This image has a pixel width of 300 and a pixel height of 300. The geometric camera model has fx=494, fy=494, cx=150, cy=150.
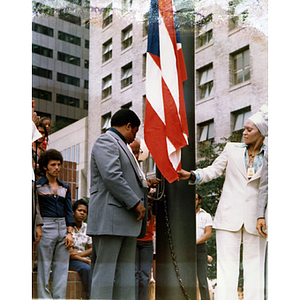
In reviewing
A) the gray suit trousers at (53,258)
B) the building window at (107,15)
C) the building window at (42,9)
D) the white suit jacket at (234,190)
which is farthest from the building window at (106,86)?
the gray suit trousers at (53,258)

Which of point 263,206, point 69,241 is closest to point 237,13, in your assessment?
point 263,206

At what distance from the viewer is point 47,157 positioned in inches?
163

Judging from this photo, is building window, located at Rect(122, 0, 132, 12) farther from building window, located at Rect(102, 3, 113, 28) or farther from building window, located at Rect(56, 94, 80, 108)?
building window, located at Rect(56, 94, 80, 108)

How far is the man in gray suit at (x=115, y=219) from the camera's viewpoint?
3.79 metres

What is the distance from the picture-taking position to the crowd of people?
3809mm

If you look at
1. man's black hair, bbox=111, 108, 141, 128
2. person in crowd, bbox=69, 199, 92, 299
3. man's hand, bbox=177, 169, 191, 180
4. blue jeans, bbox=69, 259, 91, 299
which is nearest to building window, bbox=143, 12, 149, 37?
man's black hair, bbox=111, 108, 141, 128

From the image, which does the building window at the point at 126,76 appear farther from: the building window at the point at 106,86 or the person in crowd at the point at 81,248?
the person in crowd at the point at 81,248

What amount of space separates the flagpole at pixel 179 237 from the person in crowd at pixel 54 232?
75 cm

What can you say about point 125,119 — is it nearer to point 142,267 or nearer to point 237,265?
point 142,267

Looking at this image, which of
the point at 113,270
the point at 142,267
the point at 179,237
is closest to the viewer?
the point at 113,270

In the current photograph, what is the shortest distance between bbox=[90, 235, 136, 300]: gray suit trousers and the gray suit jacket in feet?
0.26

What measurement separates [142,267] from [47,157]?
3.95 ft
